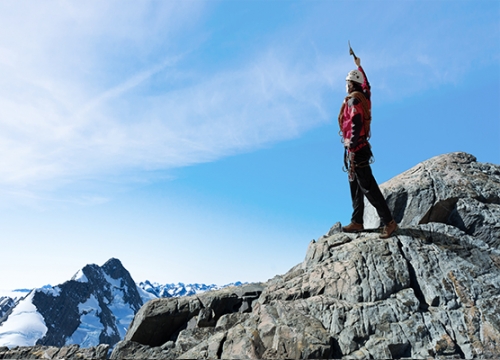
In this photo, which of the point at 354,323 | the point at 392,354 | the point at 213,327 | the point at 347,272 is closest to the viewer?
the point at 392,354

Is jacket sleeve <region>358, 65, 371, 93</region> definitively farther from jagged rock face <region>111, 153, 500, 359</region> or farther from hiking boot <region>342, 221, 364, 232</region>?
hiking boot <region>342, 221, 364, 232</region>

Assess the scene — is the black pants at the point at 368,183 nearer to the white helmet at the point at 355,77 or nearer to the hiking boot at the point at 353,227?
the hiking boot at the point at 353,227

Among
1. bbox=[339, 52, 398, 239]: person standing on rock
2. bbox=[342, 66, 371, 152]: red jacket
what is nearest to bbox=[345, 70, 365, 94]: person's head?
bbox=[339, 52, 398, 239]: person standing on rock

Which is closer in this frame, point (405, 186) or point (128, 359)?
point (128, 359)

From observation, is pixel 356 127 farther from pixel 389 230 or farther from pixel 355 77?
pixel 389 230

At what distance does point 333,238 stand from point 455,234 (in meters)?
4.13

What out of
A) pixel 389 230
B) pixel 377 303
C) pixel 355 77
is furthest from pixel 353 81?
pixel 377 303

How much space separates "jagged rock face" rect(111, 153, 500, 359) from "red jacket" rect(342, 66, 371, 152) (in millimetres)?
3364

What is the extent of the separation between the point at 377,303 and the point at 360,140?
5.59 m

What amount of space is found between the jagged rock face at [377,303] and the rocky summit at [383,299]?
30mm

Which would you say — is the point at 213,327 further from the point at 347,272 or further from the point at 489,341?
the point at 489,341

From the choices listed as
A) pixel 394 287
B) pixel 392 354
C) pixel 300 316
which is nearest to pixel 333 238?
pixel 394 287

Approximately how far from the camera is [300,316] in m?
9.51

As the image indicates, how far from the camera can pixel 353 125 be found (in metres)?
12.2
